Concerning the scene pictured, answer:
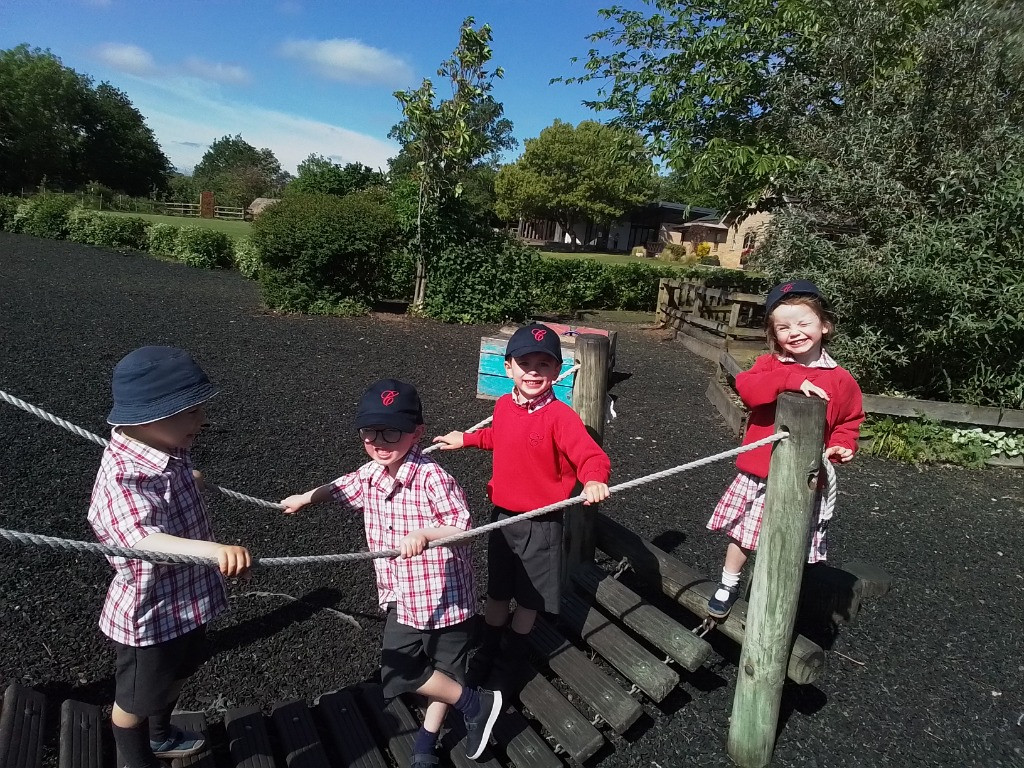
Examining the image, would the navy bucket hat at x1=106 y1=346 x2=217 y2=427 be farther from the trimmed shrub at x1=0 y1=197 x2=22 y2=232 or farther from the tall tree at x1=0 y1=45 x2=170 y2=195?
the tall tree at x1=0 y1=45 x2=170 y2=195

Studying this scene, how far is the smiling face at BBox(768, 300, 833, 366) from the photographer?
284 centimetres

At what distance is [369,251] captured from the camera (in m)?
13.4

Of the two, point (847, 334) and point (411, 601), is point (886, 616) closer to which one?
point (411, 601)

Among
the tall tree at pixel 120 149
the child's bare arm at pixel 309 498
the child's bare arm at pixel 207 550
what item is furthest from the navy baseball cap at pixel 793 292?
the tall tree at pixel 120 149

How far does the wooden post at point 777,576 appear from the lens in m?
2.46

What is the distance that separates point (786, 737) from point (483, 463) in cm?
348

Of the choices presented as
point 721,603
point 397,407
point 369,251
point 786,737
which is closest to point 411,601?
point 397,407

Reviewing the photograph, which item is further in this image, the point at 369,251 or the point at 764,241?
the point at 369,251

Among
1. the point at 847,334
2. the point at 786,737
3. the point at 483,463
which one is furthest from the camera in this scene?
the point at 847,334

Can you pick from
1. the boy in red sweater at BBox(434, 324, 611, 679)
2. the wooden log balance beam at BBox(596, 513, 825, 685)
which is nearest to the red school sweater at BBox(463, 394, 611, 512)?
the boy in red sweater at BBox(434, 324, 611, 679)

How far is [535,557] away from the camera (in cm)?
284

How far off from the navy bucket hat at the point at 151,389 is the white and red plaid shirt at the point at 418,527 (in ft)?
2.05

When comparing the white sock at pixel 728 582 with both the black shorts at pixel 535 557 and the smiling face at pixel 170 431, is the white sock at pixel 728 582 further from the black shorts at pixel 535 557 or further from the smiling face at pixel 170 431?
the smiling face at pixel 170 431

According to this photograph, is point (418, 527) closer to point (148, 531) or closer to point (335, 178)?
point (148, 531)
